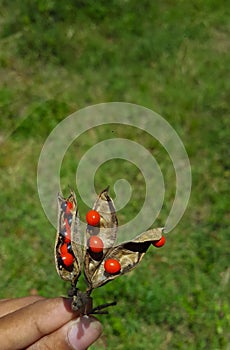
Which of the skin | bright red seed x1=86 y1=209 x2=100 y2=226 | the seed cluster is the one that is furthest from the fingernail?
bright red seed x1=86 y1=209 x2=100 y2=226

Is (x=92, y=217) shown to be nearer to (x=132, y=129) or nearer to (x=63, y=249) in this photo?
(x=63, y=249)

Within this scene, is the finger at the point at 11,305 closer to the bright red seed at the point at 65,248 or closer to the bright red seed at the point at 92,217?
the bright red seed at the point at 65,248

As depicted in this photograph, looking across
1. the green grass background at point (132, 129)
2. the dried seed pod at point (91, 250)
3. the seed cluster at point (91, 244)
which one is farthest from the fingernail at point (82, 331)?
the green grass background at point (132, 129)

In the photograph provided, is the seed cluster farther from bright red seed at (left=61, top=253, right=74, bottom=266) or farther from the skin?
the skin

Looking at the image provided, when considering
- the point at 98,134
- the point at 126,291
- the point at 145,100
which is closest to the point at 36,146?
the point at 98,134

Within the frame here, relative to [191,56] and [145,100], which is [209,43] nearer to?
[191,56]
